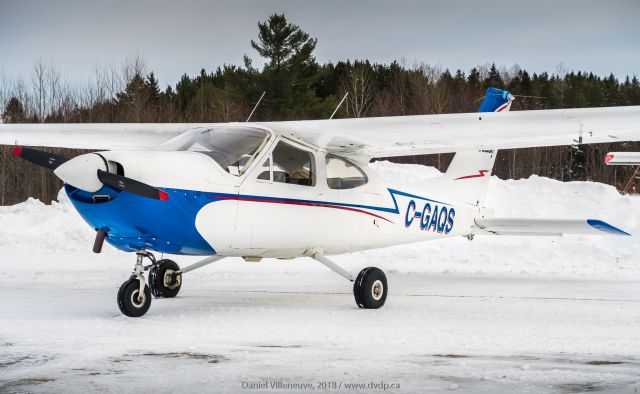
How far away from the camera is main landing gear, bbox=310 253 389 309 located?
8781 millimetres

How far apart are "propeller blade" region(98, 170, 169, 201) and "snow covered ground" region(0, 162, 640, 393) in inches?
44.9

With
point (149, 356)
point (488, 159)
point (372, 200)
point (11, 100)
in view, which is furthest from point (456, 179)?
point (11, 100)

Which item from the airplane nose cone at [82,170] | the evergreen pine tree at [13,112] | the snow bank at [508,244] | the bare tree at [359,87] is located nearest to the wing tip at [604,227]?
the snow bank at [508,244]

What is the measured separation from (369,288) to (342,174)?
1404 millimetres

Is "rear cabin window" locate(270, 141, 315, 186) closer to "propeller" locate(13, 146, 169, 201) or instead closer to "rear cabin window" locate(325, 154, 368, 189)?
"rear cabin window" locate(325, 154, 368, 189)

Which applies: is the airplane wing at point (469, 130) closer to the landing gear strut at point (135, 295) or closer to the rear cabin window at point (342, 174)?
the rear cabin window at point (342, 174)

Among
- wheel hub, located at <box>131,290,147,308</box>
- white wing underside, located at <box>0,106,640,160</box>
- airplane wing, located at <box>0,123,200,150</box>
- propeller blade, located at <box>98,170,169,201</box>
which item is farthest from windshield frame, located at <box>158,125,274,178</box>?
airplane wing, located at <box>0,123,200,150</box>

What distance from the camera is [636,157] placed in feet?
60.4

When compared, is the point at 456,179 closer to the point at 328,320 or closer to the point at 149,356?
the point at 328,320

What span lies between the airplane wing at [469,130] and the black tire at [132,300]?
2.20m

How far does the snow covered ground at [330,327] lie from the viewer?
475 cm

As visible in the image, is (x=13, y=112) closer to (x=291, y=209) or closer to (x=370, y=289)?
(x=291, y=209)

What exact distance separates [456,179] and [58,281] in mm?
5718

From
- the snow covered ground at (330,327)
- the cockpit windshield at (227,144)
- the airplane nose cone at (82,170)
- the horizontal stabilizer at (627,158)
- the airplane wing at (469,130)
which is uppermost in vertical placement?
the horizontal stabilizer at (627,158)
